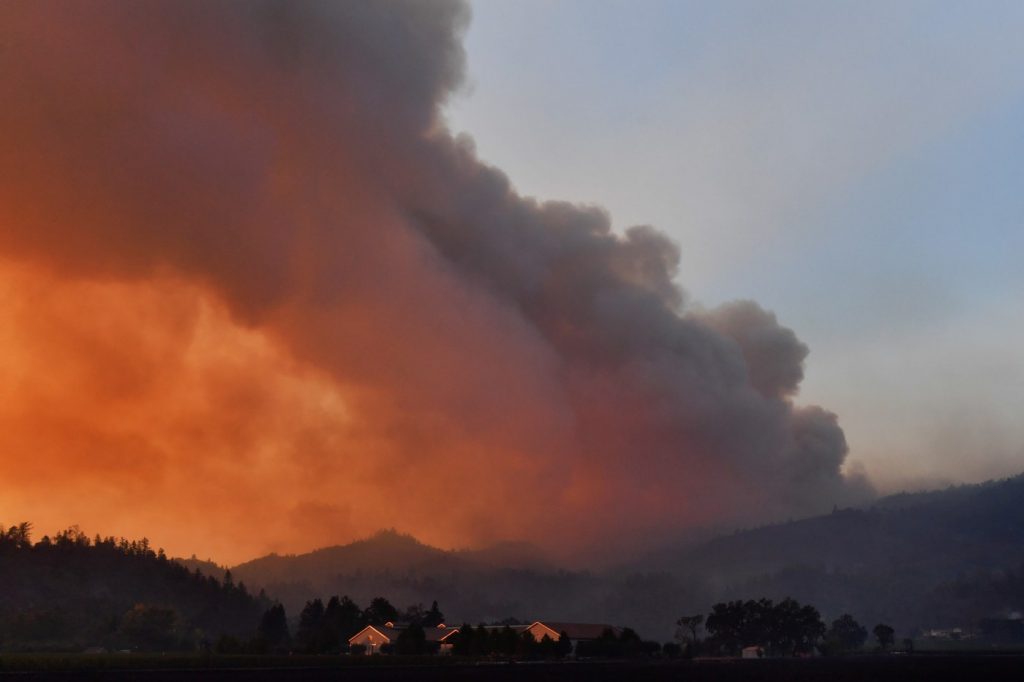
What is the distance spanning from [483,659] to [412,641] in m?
16.9

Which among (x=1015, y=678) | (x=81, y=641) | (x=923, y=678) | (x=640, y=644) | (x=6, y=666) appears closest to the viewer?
(x=1015, y=678)

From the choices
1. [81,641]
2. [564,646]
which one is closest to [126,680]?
[564,646]

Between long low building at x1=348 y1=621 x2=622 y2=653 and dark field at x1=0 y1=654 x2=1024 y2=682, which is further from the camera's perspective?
long low building at x1=348 y1=621 x2=622 y2=653

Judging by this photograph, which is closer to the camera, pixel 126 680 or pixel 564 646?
pixel 126 680

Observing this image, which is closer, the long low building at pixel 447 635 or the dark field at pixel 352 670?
the dark field at pixel 352 670

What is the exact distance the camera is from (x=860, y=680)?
72.8m

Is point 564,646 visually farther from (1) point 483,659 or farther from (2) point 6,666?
(2) point 6,666

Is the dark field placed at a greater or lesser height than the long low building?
lesser

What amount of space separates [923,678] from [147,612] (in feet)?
510

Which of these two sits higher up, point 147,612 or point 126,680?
point 147,612

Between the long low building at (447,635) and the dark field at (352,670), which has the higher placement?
the long low building at (447,635)

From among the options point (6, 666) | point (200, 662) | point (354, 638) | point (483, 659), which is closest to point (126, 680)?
point (6, 666)

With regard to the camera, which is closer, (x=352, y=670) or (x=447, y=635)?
(x=352, y=670)

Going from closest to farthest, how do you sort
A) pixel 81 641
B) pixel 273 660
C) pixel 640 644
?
pixel 273 660
pixel 640 644
pixel 81 641
